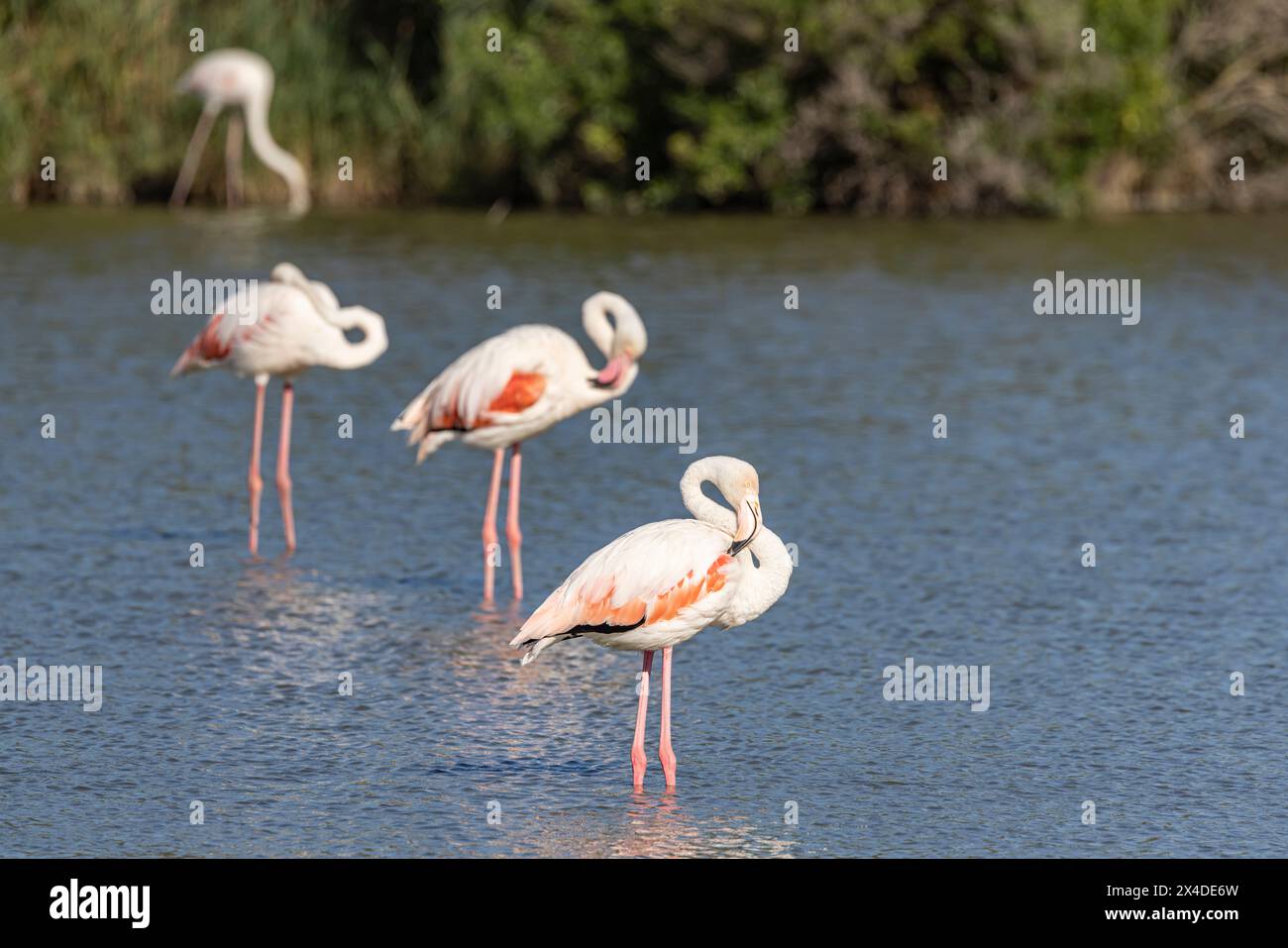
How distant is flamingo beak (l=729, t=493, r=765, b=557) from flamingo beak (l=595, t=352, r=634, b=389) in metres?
2.68

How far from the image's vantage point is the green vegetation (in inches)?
923

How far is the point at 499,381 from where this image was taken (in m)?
9.88

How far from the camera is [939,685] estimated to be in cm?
844

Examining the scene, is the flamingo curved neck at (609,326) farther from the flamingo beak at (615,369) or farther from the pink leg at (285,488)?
the pink leg at (285,488)

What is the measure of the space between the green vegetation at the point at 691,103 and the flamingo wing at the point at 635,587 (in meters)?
16.5

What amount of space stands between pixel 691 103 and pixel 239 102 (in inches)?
189

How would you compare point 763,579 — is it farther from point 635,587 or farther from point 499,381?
point 499,381

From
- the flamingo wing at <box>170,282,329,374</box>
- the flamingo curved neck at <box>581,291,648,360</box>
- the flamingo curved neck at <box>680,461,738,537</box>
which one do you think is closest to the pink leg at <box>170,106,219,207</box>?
the flamingo wing at <box>170,282,329,374</box>

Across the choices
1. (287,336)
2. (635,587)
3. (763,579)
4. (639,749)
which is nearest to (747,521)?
(763,579)

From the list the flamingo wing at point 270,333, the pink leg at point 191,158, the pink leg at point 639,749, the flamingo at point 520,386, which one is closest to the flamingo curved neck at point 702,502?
the pink leg at point 639,749
